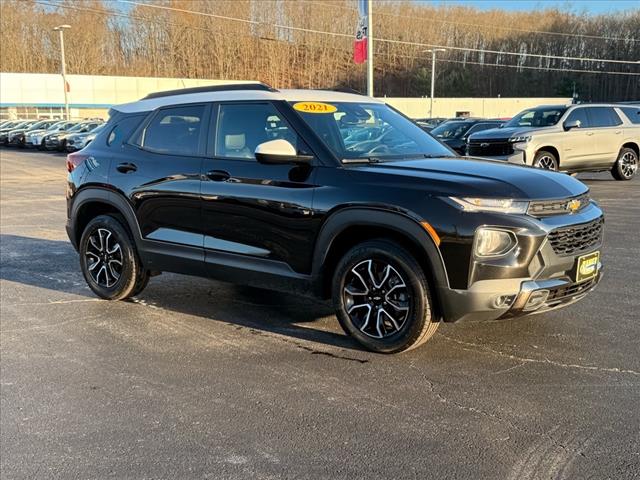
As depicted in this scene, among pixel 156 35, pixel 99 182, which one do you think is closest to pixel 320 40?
pixel 156 35

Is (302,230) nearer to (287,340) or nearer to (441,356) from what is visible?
(287,340)

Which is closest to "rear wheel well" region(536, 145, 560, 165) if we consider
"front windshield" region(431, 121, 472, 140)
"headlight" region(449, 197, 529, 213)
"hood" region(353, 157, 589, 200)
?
"front windshield" region(431, 121, 472, 140)

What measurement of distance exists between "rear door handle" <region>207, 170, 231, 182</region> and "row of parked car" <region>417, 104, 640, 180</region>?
9605 mm

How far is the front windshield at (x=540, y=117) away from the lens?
14289mm

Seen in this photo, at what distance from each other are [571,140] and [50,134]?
93.6ft

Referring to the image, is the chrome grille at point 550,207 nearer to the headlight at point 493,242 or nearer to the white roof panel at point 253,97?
the headlight at point 493,242

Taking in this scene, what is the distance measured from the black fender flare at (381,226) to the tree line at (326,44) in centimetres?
7934

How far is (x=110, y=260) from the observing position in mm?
6027

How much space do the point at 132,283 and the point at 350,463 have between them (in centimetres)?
347

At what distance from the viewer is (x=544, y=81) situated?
98625mm

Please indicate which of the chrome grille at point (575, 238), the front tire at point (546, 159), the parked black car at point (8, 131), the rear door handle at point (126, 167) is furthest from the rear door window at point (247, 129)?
the parked black car at point (8, 131)

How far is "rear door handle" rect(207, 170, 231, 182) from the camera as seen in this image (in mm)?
4988

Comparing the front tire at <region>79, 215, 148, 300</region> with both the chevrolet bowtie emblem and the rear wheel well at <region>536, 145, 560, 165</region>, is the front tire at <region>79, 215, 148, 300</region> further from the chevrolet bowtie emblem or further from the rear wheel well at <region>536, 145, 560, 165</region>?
the rear wheel well at <region>536, 145, 560, 165</region>

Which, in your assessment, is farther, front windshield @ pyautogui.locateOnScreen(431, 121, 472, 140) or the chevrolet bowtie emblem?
front windshield @ pyautogui.locateOnScreen(431, 121, 472, 140)
